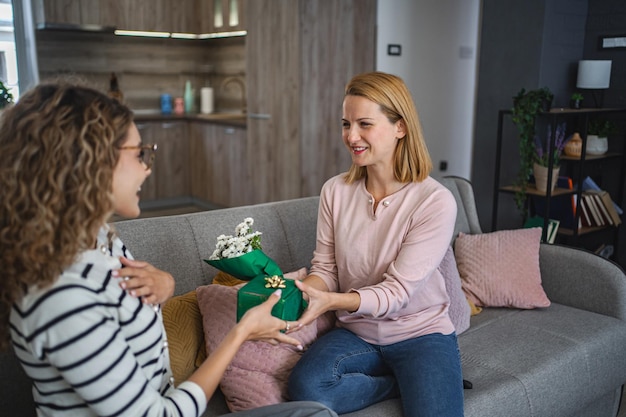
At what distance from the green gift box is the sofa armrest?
139 centimetres

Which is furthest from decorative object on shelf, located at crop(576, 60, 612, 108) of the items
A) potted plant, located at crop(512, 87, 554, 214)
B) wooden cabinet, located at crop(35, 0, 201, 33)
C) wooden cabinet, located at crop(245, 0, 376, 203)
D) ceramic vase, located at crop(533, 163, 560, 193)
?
wooden cabinet, located at crop(35, 0, 201, 33)

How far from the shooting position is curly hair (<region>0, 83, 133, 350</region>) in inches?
37.7

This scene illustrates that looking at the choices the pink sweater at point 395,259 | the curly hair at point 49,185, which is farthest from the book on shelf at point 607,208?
the curly hair at point 49,185

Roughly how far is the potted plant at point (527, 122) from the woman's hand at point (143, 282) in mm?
3096

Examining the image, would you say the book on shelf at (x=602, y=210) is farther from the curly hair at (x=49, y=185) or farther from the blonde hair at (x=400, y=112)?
the curly hair at (x=49, y=185)

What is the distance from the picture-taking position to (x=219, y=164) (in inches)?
234

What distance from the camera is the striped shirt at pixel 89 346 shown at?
0.95m

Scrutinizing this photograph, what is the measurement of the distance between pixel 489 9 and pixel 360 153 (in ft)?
11.4

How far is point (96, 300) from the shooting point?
3.26 feet

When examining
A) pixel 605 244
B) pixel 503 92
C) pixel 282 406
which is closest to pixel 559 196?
pixel 605 244

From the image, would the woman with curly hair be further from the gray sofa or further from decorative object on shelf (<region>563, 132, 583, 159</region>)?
decorative object on shelf (<region>563, 132, 583, 159</region>)

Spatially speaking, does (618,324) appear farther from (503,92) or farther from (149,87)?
(149,87)

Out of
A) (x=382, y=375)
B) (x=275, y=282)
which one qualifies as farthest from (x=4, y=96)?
(x=382, y=375)

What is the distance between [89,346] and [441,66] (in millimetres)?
4959
